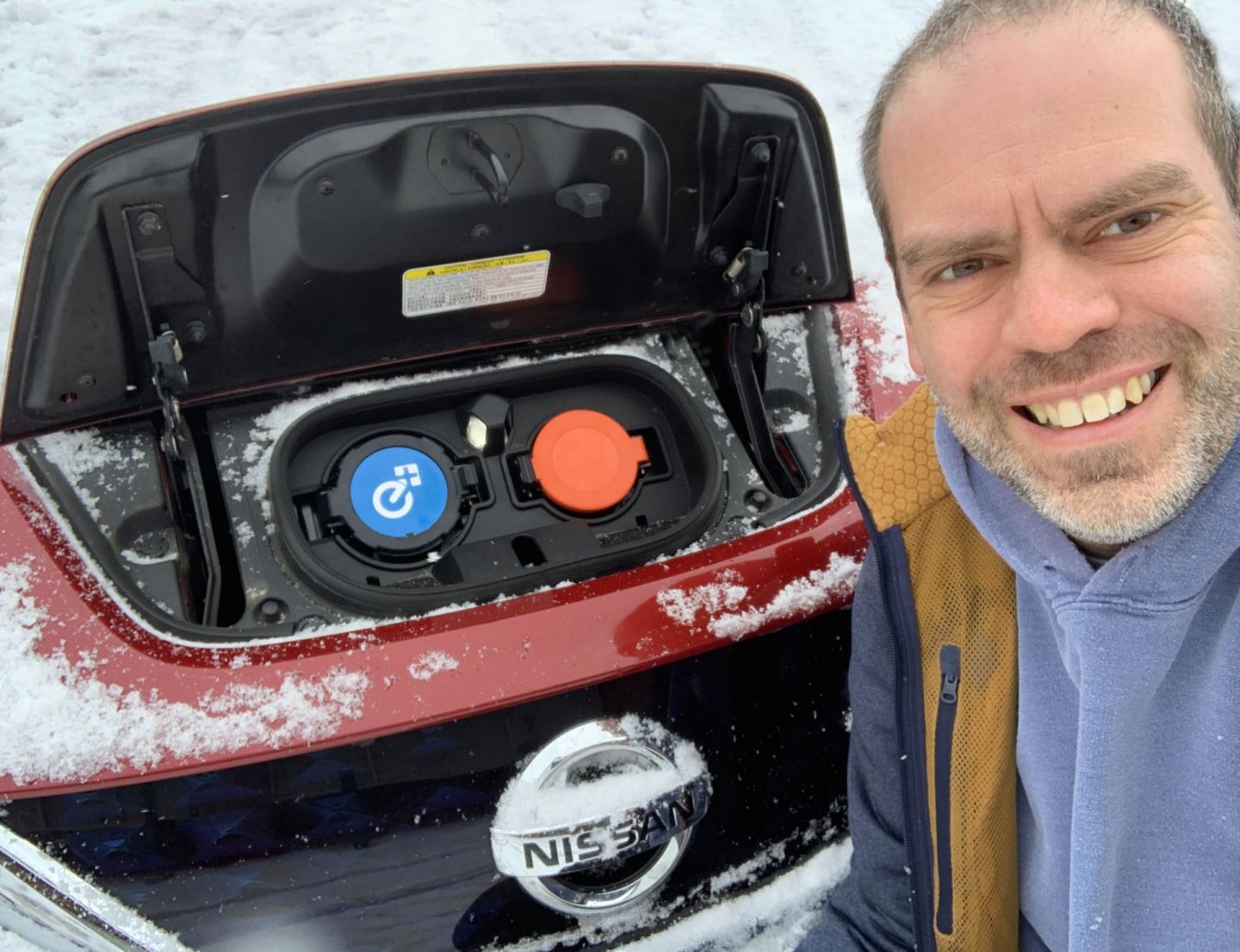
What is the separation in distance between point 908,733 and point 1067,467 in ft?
1.36

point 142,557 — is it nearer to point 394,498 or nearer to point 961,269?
point 394,498

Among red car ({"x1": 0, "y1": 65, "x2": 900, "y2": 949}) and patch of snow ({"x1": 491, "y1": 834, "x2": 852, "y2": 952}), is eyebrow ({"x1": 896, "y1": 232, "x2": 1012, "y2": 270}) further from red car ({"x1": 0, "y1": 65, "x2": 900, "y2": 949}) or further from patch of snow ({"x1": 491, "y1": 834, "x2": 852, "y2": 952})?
patch of snow ({"x1": 491, "y1": 834, "x2": 852, "y2": 952})

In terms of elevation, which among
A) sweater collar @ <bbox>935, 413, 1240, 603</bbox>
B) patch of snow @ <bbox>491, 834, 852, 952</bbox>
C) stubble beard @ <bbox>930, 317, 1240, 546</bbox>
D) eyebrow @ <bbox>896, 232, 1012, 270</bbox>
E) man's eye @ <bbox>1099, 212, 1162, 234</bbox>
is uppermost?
man's eye @ <bbox>1099, 212, 1162, 234</bbox>

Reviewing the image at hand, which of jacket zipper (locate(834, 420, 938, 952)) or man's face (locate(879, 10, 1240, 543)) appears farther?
jacket zipper (locate(834, 420, 938, 952))

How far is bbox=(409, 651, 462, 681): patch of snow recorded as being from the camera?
130 centimetres

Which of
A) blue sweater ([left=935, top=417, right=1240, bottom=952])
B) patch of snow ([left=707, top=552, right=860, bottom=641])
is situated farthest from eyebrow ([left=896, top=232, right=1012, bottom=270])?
patch of snow ([left=707, top=552, right=860, bottom=641])

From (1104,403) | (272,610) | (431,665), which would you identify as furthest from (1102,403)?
(272,610)

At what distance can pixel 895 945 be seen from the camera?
4.89 ft

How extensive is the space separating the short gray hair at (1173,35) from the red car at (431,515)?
1.56 feet

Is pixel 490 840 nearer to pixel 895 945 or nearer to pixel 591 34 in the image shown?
pixel 895 945

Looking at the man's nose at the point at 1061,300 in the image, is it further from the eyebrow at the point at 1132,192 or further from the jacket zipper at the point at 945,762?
the jacket zipper at the point at 945,762

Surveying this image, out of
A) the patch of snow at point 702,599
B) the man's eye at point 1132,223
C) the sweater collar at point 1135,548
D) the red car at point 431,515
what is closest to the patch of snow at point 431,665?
the red car at point 431,515

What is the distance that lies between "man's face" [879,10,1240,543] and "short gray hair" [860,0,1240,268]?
0.02 m

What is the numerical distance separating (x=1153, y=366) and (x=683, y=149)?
821 mm
